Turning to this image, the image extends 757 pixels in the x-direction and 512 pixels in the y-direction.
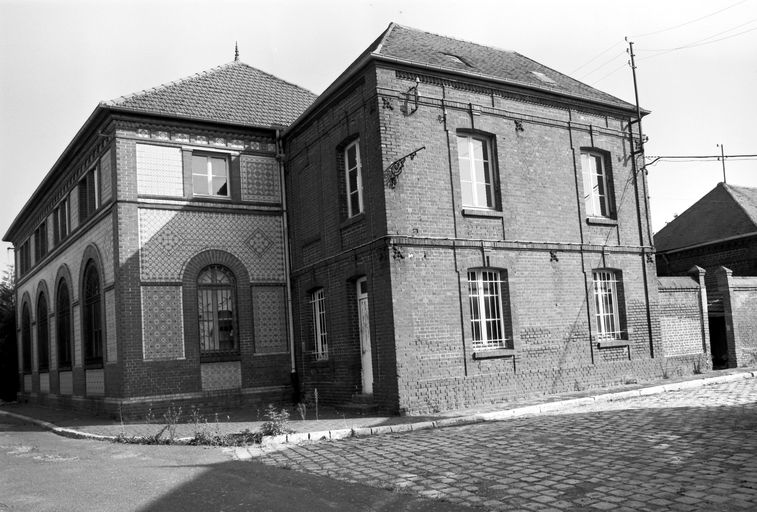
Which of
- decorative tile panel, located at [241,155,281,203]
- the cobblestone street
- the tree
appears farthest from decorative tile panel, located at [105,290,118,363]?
the tree

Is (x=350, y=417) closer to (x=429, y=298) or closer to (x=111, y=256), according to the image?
(x=429, y=298)

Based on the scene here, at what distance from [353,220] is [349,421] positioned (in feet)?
14.6

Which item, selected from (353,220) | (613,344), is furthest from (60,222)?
(613,344)

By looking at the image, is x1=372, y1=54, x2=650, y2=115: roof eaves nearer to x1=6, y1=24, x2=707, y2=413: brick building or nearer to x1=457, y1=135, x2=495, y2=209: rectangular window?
x1=6, y1=24, x2=707, y2=413: brick building

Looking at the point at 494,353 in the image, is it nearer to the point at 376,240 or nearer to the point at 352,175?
the point at 376,240

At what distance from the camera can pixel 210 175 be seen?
57.4ft

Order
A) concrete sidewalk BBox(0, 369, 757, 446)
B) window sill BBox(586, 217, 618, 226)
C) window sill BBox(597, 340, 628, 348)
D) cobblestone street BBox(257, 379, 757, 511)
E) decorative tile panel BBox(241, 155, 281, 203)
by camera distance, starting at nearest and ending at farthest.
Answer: cobblestone street BBox(257, 379, 757, 511), concrete sidewalk BBox(0, 369, 757, 446), window sill BBox(597, 340, 628, 348), window sill BBox(586, 217, 618, 226), decorative tile panel BBox(241, 155, 281, 203)

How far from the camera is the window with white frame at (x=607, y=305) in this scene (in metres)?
16.7

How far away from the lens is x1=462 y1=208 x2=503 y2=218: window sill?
14.7 m

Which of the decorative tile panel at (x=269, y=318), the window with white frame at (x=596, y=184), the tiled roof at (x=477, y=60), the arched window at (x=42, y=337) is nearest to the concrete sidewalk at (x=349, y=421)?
the decorative tile panel at (x=269, y=318)

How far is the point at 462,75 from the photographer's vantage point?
15.0m

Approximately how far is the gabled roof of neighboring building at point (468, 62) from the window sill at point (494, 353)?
19.9 ft

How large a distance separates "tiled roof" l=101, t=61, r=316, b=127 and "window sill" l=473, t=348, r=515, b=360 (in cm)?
840

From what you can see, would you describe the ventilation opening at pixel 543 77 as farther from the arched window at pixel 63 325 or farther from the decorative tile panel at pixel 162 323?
the arched window at pixel 63 325
